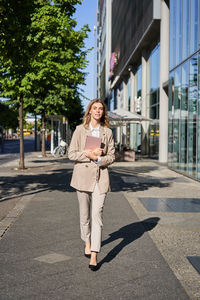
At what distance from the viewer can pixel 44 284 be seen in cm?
363

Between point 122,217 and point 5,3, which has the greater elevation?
point 5,3

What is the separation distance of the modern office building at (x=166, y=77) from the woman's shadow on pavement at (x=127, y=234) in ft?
22.2

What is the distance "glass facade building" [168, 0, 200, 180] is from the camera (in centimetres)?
1316

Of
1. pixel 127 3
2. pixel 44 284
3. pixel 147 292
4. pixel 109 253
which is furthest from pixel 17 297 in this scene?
pixel 127 3

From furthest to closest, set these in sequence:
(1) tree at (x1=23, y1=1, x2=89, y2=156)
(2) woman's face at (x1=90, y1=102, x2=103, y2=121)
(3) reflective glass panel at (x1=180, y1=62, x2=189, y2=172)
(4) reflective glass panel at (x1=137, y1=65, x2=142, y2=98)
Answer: (4) reflective glass panel at (x1=137, y1=65, x2=142, y2=98) → (3) reflective glass panel at (x1=180, y1=62, x2=189, y2=172) → (1) tree at (x1=23, y1=1, x2=89, y2=156) → (2) woman's face at (x1=90, y1=102, x2=103, y2=121)

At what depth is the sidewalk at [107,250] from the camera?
139 inches

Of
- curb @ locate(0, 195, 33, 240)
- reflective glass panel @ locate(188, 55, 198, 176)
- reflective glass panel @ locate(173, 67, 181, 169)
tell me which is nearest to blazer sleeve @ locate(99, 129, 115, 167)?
curb @ locate(0, 195, 33, 240)

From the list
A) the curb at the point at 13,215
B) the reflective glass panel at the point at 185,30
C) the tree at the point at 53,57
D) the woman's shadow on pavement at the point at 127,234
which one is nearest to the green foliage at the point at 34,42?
the tree at the point at 53,57

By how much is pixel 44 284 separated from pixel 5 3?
17.3 ft

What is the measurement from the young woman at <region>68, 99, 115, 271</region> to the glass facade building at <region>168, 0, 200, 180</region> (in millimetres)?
8801

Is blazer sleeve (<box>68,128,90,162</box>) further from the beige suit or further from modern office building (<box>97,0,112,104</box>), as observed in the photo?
modern office building (<box>97,0,112,104</box>)

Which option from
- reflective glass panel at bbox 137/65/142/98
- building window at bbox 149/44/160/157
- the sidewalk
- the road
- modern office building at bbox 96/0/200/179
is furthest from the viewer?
reflective glass panel at bbox 137/65/142/98

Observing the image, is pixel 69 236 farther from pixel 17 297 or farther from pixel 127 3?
pixel 127 3

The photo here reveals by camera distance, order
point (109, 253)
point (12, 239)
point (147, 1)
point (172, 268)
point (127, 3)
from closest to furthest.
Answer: point (172, 268) → point (109, 253) → point (12, 239) → point (147, 1) → point (127, 3)
